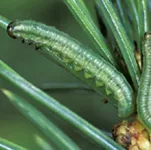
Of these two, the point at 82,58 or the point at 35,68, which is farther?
the point at 35,68

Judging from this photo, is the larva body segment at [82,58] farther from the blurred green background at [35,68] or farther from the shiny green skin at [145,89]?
the blurred green background at [35,68]

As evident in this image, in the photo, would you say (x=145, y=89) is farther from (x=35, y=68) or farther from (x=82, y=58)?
(x=35, y=68)

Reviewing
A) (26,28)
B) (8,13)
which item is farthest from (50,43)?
(8,13)

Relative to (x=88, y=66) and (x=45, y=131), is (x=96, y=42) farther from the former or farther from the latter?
(x=45, y=131)

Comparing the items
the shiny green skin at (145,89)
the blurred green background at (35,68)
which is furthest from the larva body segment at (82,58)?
the blurred green background at (35,68)

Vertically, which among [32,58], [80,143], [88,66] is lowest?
[80,143]

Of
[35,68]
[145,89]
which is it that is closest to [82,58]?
[145,89]
